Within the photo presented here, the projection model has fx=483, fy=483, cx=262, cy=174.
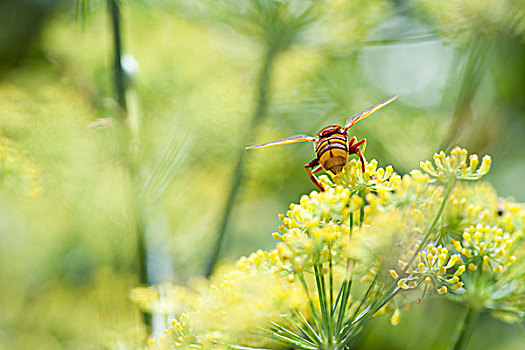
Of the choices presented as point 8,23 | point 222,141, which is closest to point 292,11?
point 222,141

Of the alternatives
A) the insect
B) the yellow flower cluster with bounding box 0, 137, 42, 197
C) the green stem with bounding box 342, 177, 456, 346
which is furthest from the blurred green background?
the green stem with bounding box 342, 177, 456, 346

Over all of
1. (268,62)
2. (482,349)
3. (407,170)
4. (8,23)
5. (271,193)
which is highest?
(8,23)

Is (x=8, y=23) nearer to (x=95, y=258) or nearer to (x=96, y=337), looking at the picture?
(x=95, y=258)

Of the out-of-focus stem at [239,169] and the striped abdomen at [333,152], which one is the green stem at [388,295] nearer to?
the striped abdomen at [333,152]

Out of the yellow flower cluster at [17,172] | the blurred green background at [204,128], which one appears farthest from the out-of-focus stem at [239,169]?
the yellow flower cluster at [17,172]

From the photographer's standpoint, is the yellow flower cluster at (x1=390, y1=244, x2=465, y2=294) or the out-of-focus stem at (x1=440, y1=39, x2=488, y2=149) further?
the out-of-focus stem at (x1=440, y1=39, x2=488, y2=149)

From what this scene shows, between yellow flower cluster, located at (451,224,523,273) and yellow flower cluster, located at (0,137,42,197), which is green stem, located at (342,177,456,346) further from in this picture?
yellow flower cluster, located at (0,137,42,197)

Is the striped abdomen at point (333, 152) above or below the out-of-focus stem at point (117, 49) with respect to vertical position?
below
